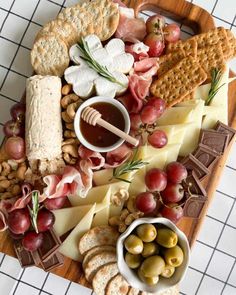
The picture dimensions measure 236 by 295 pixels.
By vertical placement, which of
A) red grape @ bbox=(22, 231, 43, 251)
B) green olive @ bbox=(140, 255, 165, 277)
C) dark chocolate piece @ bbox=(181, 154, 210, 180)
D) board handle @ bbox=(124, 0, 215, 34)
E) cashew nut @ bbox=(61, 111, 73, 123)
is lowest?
red grape @ bbox=(22, 231, 43, 251)

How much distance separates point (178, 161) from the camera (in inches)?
56.7

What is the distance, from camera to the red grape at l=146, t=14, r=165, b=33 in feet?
4.72

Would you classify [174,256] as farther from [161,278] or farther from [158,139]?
[158,139]

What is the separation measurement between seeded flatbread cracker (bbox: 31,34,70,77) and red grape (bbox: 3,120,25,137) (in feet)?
0.52

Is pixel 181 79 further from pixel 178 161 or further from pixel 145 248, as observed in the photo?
pixel 145 248

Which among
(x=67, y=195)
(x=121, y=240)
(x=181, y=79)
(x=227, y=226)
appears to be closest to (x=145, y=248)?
(x=121, y=240)

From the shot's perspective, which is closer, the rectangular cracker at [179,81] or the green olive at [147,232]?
the green olive at [147,232]

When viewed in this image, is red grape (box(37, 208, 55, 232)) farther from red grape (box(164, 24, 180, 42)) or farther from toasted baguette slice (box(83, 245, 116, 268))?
red grape (box(164, 24, 180, 42))

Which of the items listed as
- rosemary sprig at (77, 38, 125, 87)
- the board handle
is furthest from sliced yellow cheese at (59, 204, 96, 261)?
the board handle

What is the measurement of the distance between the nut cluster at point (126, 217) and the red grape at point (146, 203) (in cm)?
2

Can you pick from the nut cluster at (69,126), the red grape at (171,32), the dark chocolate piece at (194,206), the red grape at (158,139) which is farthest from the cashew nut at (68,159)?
the red grape at (171,32)

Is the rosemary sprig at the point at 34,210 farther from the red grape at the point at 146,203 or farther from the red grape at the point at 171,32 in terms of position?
the red grape at the point at 171,32

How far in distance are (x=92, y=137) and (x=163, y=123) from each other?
208mm

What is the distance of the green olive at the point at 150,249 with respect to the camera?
52.1 inches
